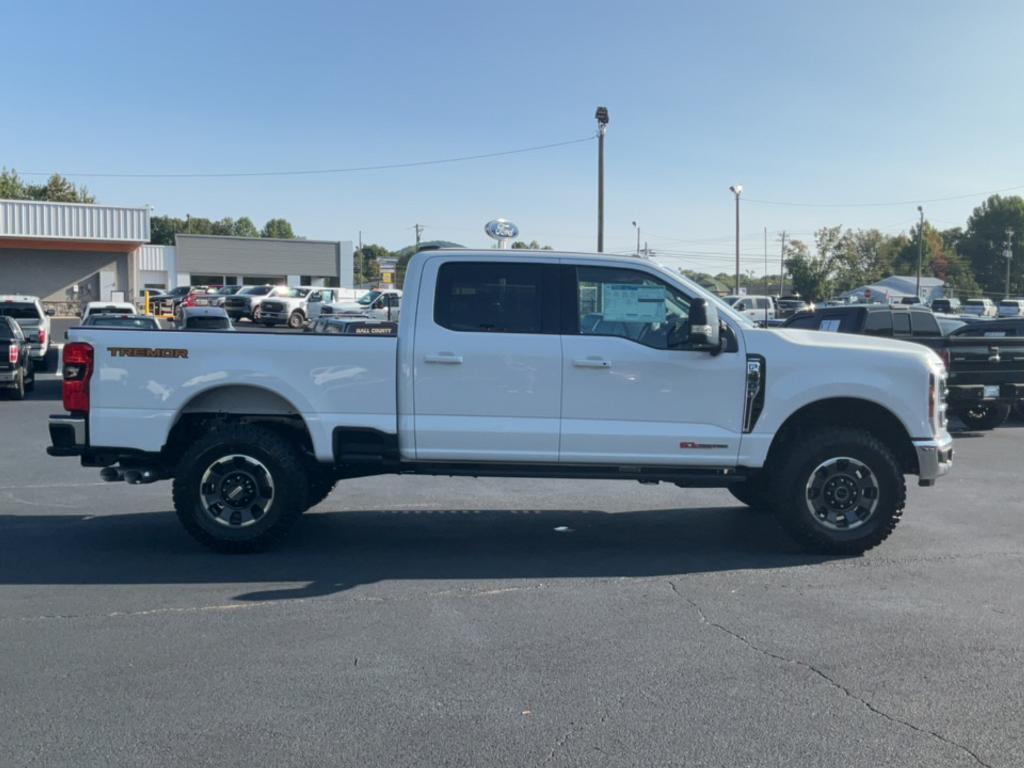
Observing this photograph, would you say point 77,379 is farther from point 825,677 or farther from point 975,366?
point 975,366

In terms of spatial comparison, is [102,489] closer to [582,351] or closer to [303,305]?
[582,351]

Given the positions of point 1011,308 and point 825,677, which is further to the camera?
point 1011,308

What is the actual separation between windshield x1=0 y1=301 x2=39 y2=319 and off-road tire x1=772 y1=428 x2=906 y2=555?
2088 centimetres

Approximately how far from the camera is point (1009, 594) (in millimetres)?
6469

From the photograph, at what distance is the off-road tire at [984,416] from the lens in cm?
1529

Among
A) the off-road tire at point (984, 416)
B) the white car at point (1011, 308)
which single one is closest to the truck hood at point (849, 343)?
the off-road tire at point (984, 416)

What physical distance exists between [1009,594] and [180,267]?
71017 mm

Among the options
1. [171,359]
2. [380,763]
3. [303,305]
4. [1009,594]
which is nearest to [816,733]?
[380,763]

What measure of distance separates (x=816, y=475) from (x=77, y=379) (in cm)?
553

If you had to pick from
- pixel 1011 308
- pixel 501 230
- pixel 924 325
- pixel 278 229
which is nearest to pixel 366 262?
pixel 278 229

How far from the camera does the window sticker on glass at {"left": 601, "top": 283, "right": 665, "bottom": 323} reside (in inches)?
291

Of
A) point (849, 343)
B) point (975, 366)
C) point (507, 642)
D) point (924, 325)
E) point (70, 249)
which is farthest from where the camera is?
point (70, 249)

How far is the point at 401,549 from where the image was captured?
25.0 ft

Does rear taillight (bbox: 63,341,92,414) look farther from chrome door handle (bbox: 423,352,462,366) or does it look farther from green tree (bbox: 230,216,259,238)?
green tree (bbox: 230,216,259,238)
